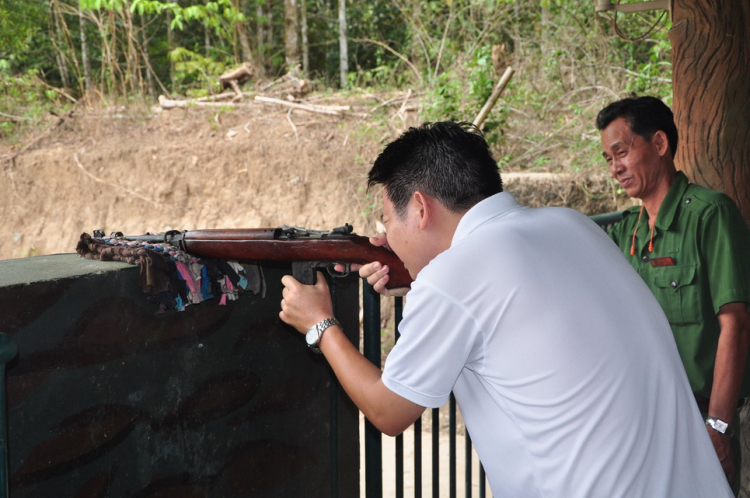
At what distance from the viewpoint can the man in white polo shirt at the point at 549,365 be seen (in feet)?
4.56

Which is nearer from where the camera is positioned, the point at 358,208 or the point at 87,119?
the point at 358,208

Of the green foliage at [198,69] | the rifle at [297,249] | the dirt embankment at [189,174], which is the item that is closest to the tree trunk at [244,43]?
the green foliage at [198,69]

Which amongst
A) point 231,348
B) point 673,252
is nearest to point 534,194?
point 673,252

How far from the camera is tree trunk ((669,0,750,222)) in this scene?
3150mm

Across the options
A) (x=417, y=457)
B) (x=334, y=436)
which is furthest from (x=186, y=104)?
(x=417, y=457)

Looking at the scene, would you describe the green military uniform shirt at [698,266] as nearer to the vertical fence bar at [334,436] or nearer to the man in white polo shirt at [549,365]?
the man in white polo shirt at [549,365]

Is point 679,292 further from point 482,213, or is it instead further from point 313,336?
point 313,336

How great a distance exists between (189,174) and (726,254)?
8.21m

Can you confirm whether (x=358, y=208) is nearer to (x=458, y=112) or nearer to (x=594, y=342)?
(x=458, y=112)

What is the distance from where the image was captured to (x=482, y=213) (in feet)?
5.13

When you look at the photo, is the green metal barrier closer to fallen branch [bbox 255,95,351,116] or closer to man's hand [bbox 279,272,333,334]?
man's hand [bbox 279,272,333,334]

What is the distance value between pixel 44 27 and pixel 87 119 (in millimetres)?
5078

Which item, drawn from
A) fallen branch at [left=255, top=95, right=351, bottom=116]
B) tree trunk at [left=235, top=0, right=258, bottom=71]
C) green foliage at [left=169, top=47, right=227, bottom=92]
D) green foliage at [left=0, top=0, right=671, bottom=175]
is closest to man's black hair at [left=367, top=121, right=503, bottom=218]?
green foliage at [left=0, top=0, right=671, bottom=175]

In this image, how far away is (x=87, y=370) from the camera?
1.80 metres
